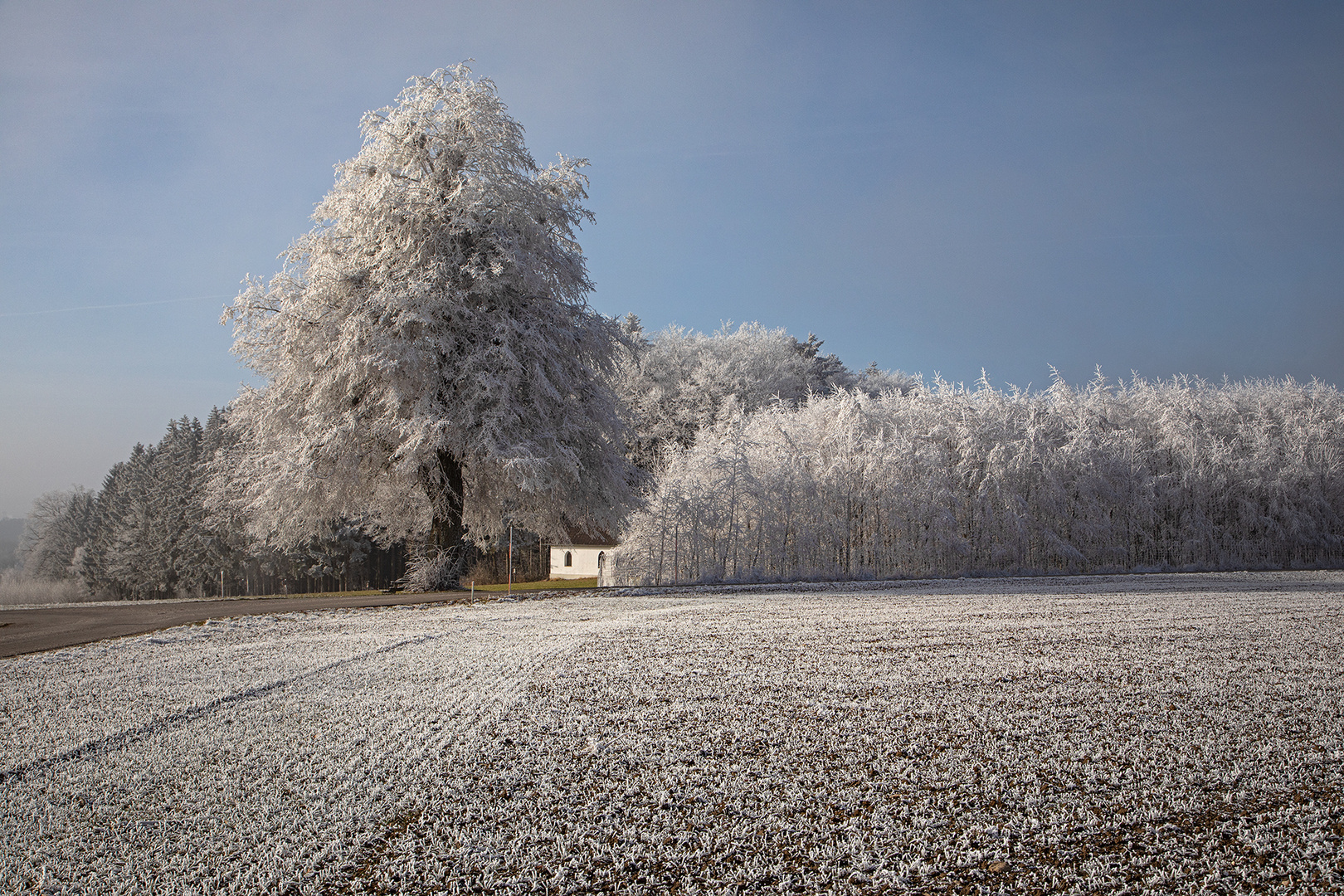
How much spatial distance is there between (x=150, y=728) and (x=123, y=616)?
8557mm

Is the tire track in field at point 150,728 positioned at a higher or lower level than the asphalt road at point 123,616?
higher

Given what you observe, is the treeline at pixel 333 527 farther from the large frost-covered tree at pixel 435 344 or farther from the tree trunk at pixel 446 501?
the large frost-covered tree at pixel 435 344

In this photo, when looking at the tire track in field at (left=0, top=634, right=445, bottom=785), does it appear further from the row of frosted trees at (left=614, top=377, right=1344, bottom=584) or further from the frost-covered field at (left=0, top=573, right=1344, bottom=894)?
the row of frosted trees at (left=614, top=377, right=1344, bottom=584)

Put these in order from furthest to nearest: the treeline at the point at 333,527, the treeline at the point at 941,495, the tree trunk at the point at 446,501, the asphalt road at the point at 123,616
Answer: the treeline at the point at 333,527 → the treeline at the point at 941,495 → the tree trunk at the point at 446,501 → the asphalt road at the point at 123,616

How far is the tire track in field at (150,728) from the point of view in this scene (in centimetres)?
387

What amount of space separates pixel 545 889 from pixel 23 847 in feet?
6.93

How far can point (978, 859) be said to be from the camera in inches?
111

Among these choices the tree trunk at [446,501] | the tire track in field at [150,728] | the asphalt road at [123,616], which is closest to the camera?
the tire track in field at [150,728]

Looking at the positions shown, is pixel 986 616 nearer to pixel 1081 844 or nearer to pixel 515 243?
pixel 1081 844

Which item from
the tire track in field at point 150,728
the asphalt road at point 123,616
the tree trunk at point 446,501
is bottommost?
the asphalt road at point 123,616

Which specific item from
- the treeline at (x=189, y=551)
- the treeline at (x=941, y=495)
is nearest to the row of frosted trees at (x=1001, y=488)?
the treeline at (x=941, y=495)

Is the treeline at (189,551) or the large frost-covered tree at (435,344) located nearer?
the large frost-covered tree at (435,344)

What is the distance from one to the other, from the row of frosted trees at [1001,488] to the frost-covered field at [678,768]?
1130 cm

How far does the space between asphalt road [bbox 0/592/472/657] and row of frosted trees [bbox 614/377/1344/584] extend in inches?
254
